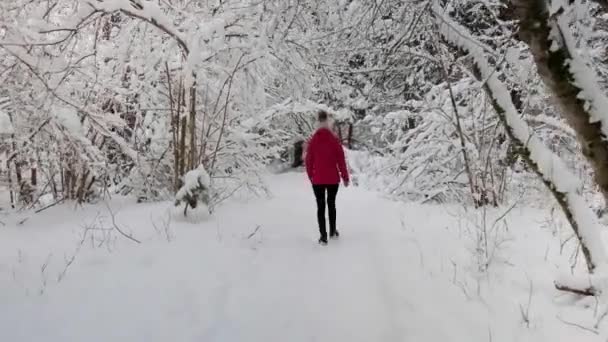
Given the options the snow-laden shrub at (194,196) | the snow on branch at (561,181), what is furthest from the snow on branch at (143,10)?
the snow on branch at (561,181)

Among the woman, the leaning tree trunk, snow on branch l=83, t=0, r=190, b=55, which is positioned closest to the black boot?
the woman

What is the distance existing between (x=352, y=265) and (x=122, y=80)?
5.92 metres

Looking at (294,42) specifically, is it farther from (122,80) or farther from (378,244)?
(122,80)

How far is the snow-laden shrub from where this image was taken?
282 inches

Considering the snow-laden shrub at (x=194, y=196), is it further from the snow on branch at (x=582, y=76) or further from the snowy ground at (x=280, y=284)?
the snow on branch at (x=582, y=76)

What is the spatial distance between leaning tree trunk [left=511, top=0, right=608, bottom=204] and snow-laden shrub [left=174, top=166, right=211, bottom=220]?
5.01m

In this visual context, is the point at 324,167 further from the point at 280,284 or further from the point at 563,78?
the point at 563,78

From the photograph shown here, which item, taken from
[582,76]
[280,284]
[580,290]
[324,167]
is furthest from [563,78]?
[324,167]

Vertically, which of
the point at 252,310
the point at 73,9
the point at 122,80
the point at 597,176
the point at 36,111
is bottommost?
the point at 252,310

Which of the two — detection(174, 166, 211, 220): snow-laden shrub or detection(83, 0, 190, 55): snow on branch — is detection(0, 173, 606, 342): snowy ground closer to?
detection(174, 166, 211, 220): snow-laden shrub

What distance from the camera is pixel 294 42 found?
7375 millimetres

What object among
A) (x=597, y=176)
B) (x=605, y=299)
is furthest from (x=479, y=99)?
(x=597, y=176)

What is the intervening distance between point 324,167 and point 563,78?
144 inches

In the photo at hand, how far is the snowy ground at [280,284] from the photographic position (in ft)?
12.4
